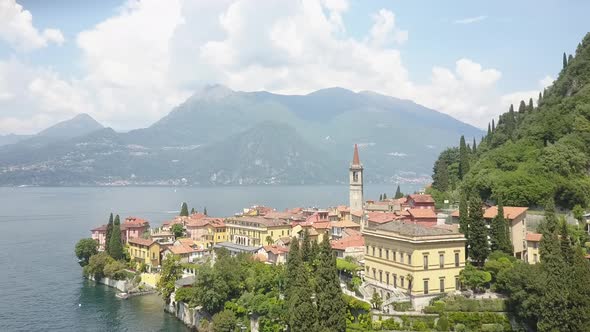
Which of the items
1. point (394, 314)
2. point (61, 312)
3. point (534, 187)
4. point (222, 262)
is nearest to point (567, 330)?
point (394, 314)

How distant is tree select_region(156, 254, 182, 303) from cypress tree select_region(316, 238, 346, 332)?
22.6 m

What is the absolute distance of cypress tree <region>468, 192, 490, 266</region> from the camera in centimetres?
3972

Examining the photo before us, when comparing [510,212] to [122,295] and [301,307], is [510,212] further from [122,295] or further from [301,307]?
[122,295]

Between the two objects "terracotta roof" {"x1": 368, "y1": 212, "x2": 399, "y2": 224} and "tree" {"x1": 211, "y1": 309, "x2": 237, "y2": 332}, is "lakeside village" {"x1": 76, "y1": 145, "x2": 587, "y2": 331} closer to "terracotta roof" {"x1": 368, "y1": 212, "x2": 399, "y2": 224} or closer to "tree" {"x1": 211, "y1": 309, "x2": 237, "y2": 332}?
"tree" {"x1": 211, "y1": 309, "x2": 237, "y2": 332}

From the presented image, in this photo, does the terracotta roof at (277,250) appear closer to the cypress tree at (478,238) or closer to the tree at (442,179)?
the cypress tree at (478,238)

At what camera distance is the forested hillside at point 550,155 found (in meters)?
47.5

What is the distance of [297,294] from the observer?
Answer: 34969 millimetres

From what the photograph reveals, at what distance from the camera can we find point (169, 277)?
53.7 m

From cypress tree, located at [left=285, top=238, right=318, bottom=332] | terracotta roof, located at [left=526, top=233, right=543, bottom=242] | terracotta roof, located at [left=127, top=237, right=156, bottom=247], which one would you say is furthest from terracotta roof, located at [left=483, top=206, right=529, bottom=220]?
terracotta roof, located at [left=127, top=237, right=156, bottom=247]

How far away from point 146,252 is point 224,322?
1155 inches

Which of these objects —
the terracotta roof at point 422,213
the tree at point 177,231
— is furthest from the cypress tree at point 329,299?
the tree at point 177,231

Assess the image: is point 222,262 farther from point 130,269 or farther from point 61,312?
point 130,269

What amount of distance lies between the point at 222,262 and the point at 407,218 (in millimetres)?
19463

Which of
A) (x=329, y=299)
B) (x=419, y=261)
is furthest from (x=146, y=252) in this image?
(x=419, y=261)
